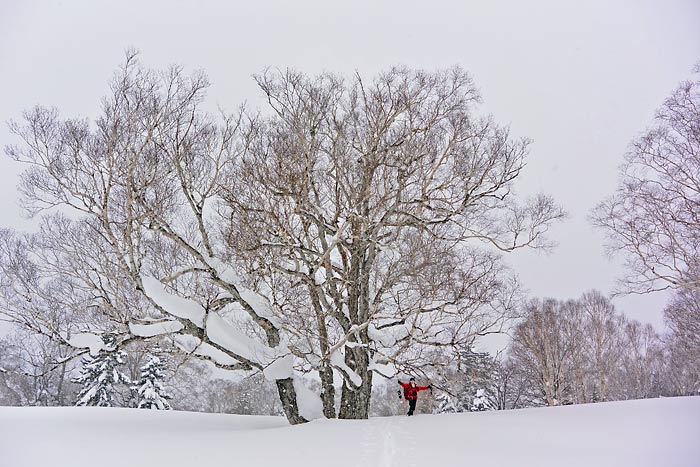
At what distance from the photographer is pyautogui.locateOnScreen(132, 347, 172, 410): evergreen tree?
68.2 ft

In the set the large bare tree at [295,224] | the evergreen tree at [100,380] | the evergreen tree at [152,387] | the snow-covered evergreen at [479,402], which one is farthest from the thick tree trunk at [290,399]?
the snow-covered evergreen at [479,402]

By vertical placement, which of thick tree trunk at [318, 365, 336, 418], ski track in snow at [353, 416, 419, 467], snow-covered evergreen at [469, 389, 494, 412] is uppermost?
thick tree trunk at [318, 365, 336, 418]

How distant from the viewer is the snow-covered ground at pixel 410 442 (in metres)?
4.80

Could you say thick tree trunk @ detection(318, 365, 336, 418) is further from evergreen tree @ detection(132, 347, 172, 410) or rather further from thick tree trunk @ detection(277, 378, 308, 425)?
evergreen tree @ detection(132, 347, 172, 410)

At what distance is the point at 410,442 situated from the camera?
595 cm

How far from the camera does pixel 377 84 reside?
31.2ft

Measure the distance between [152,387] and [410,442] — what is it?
1923cm

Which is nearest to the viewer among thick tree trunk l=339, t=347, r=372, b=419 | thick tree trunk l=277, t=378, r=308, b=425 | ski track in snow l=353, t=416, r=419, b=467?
ski track in snow l=353, t=416, r=419, b=467

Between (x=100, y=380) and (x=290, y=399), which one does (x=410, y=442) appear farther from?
(x=100, y=380)

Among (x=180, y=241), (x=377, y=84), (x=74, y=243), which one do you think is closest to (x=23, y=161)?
(x=74, y=243)

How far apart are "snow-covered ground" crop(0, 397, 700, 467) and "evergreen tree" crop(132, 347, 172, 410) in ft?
44.2

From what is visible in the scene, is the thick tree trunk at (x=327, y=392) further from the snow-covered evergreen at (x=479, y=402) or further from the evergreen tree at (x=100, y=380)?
the snow-covered evergreen at (x=479, y=402)

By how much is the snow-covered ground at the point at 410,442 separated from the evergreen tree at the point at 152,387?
1346 cm

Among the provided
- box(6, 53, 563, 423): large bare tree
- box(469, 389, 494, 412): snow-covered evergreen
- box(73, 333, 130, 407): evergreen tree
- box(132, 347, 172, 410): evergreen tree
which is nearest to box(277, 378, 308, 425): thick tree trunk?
box(6, 53, 563, 423): large bare tree
